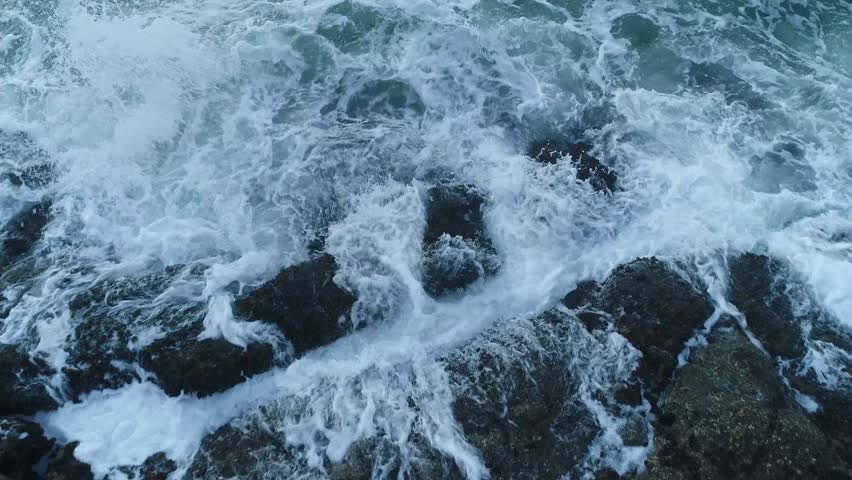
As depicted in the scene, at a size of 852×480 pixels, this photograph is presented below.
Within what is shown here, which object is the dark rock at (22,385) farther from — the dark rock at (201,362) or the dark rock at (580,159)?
the dark rock at (580,159)

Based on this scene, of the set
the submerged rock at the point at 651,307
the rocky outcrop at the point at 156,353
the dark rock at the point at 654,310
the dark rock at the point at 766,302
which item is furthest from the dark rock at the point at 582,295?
the rocky outcrop at the point at 156,353

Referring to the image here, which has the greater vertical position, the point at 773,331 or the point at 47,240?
the point at 47,240

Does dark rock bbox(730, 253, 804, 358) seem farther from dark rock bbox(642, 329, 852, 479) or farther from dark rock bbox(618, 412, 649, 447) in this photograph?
dark rock bbox(618, 412, 649, 447)

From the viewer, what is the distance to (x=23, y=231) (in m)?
12.3

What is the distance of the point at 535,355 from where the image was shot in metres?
9.99

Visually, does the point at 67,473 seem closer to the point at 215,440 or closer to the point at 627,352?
the point at 215,440

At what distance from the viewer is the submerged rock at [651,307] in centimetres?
999

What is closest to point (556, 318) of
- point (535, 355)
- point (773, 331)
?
point (535, 355)

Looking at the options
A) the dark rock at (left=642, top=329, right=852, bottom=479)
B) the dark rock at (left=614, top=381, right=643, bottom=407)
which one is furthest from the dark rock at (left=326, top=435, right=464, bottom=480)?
the dark rock at (left=642, top=329, right=852, bottom=479)

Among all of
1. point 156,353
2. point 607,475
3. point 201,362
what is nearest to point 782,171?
point 607,475

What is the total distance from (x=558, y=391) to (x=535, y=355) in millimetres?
794

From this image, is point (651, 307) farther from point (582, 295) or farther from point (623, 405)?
point (623, 405)

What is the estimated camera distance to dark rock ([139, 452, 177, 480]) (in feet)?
29.2

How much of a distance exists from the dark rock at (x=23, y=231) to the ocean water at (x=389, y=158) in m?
0.31
